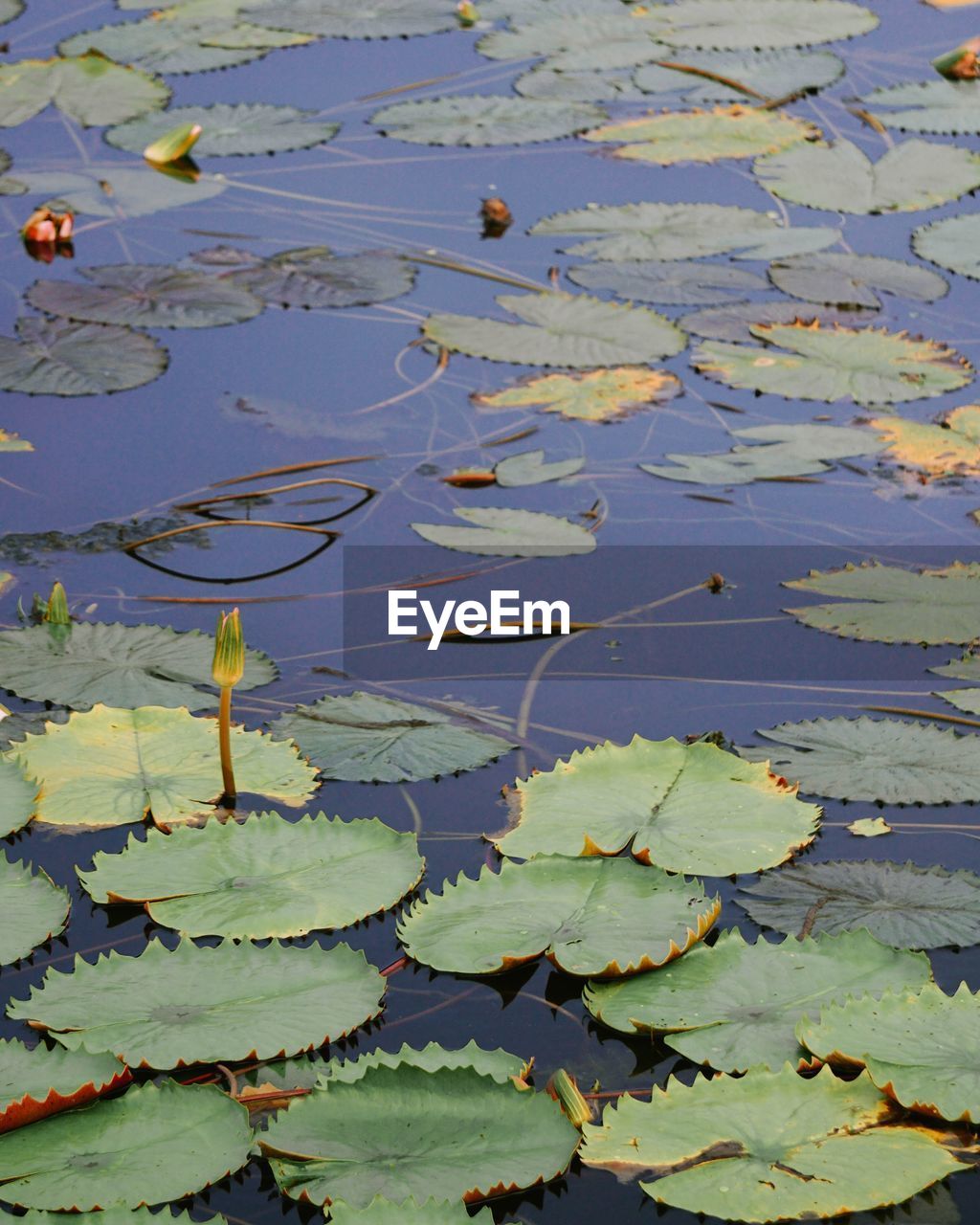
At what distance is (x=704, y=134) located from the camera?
361 centimetres

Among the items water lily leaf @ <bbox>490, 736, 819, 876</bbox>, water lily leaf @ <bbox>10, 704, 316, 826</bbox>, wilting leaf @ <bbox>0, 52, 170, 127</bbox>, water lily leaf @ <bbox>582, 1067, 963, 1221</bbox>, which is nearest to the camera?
water lily leaf @ <bbox>582, 1067, 963, 1221</bbox>

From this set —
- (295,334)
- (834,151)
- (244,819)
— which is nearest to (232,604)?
(244,819)

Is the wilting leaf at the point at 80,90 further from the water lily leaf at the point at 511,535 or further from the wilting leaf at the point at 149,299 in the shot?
the water lily leaf at the point at 511,535

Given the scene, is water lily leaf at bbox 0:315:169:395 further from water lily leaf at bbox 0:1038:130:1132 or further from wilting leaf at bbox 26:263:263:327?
water lily leaf at bbox 0:1038:130:1132

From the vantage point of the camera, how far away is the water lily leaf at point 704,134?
3.54m

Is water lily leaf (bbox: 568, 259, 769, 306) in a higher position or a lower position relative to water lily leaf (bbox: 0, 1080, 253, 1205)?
higher

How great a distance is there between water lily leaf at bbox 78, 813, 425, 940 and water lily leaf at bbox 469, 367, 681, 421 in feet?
3.79

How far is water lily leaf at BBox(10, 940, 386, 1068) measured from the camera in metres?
1.28

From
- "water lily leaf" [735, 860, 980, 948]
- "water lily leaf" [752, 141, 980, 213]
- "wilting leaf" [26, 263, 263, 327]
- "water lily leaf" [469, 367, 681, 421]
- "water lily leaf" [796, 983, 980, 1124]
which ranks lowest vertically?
"water lily leaf" [735, 860, 980, 948]

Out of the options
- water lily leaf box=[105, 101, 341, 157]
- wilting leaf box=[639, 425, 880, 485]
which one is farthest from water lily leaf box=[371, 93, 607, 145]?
wilting leaf box=[639, 425, 880, 485]

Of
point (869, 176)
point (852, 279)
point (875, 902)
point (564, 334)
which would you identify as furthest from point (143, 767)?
point (869, 176)

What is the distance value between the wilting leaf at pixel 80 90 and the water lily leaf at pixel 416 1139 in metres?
3.20

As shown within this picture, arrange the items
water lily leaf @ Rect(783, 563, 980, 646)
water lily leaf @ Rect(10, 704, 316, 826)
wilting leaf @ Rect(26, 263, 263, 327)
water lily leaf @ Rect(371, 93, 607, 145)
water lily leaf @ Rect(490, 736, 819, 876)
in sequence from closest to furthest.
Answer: water lily leaf @ Rect(490, 736, 819, 876) → water lily leaf @ Rect(10, 704, 316, 826) → water lily leaf @ Rect(783, 563, 980, 646) → wilting leaf @ Rect(26, 263, 263, 327) → water lily leaf @ Rect(371, 93, 607, 145)
